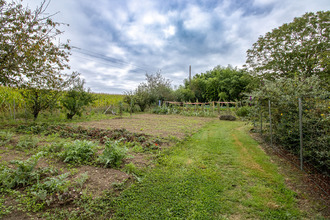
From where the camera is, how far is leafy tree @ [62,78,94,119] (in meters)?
9.76

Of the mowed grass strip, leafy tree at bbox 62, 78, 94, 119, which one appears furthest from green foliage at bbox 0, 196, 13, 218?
leafy tree at bbox 62, 78, 94, 119

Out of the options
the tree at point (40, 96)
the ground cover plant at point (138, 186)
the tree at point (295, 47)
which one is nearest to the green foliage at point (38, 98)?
the tree at point (40, 96)

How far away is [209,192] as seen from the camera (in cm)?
249

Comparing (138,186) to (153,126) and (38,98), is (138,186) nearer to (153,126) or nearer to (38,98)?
(153,126)

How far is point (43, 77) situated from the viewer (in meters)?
6.93

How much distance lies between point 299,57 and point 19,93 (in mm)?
22036

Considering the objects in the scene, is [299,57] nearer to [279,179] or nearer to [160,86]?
[160,86]

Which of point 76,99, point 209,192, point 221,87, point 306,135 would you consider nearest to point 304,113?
point 306,135

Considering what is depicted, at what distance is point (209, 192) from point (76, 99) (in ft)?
32.3

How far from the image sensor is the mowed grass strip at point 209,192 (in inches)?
80.4

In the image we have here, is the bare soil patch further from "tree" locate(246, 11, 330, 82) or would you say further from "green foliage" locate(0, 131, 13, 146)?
"tree" locate(246, 11, 330, 82)

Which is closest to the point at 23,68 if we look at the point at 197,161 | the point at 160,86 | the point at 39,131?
the point at 39,131

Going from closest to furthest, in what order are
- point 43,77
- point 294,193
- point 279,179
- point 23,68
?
1. point 294,193
2. point 279,179
3. point 23,68
4. point 43,77

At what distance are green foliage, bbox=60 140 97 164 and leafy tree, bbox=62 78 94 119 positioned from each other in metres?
7.37
